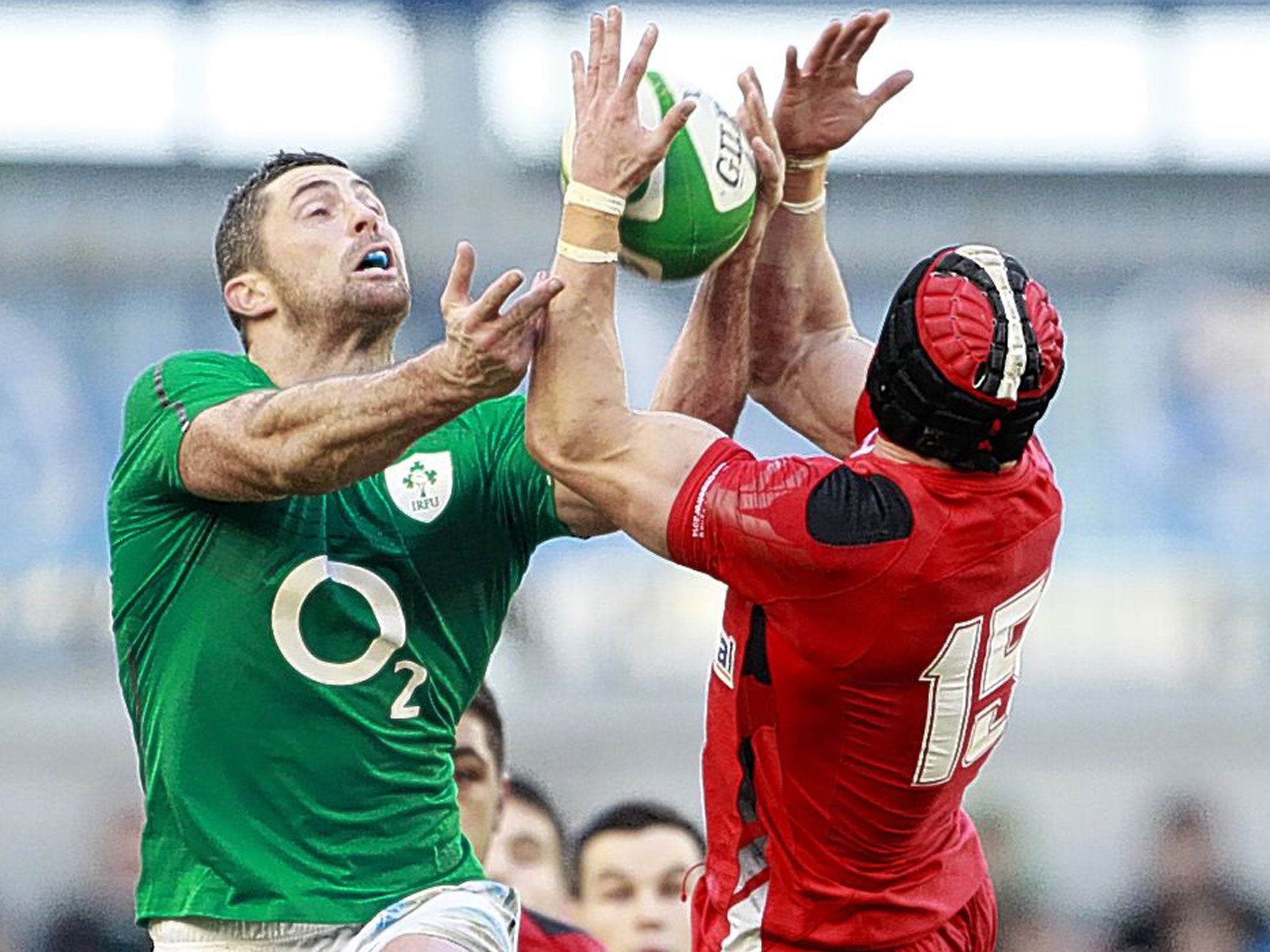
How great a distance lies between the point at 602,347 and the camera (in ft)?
13.8

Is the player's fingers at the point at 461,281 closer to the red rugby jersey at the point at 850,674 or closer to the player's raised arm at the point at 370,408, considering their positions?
the player's raised arm at the point at 370,408

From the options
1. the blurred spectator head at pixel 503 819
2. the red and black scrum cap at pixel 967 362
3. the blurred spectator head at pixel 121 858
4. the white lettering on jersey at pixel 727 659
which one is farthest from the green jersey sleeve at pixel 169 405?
the blurred spectator head at pixel 121 858

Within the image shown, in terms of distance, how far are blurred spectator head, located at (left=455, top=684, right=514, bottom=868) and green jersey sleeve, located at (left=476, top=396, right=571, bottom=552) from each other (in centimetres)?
166

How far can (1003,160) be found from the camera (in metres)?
12.7

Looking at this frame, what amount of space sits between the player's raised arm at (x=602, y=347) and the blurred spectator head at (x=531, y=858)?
9.57 feet

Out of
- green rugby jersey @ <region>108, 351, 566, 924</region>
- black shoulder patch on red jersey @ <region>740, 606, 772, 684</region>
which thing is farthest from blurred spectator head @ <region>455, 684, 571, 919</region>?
black shoulder patch on red jersey @ <region>740, 606, 772, 684</region>

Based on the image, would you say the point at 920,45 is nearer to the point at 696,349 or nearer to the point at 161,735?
the point at 696,349

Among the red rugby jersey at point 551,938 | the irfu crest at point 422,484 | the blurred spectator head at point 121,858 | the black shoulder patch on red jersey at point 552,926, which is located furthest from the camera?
the blurred spectator head at point 121,858

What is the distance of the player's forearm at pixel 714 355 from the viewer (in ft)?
15.8

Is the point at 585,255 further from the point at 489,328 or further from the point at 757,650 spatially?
the point at 757,650

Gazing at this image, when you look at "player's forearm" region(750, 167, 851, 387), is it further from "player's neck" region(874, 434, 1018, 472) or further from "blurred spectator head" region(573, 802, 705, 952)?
"blurred spectator head" region(573, 802, 705, 952)

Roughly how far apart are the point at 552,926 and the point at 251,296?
2291 millimetres

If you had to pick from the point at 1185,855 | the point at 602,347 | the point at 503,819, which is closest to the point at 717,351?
the point at 602,347

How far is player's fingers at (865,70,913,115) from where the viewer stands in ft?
16.0
